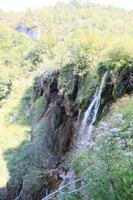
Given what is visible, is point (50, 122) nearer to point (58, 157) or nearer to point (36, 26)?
point (58, 157)

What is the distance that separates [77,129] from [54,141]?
4.26m

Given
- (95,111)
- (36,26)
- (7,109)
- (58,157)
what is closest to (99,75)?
(95,111)

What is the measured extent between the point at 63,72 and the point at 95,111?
784cm

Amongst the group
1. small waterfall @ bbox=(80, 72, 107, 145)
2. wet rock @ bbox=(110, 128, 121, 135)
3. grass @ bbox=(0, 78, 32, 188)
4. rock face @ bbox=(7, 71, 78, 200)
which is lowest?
grass @ bbox=(0, 78, 32, 188)

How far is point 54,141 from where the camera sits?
2247 centimetres

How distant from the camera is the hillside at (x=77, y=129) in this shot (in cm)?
655

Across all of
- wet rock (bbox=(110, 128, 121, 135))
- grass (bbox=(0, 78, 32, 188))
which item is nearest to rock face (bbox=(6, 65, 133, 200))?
grass (bbox=(0, 78, 32, 188))

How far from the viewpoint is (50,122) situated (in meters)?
24.8

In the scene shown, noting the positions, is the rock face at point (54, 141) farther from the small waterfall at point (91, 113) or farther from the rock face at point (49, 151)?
the small waterfall at point (91, 113)

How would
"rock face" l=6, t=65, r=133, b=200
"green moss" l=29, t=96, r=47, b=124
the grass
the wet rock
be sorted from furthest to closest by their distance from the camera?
"green moss" l=29, t=96, r=47, b=124 → the grass → "rock face" l=6, t=65, r=133, b=200 → the wet rock

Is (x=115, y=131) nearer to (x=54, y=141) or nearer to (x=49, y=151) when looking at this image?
(x=54, y=141)

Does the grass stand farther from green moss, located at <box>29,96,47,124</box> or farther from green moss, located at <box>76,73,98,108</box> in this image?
green moss, located at <box>76,73,98,108</box>

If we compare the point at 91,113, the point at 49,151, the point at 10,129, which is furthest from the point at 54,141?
the point at 10,129

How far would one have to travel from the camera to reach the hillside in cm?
655
